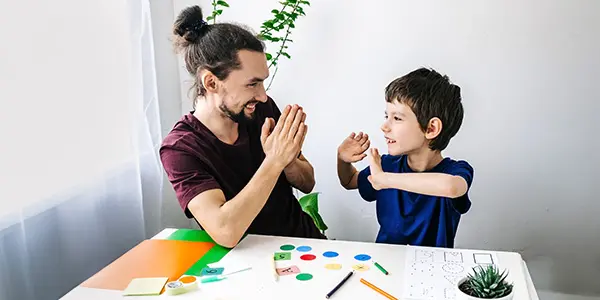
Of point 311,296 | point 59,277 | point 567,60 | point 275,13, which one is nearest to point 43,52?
point 59,277

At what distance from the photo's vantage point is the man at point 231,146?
4.44ft

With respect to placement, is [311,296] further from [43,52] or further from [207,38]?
[43,52]

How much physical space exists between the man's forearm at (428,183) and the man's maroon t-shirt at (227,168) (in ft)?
1.10

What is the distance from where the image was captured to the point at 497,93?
195cm

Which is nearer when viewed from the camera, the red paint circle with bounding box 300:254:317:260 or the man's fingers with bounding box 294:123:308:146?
the red paint circle with bounding box 300:254:317:260

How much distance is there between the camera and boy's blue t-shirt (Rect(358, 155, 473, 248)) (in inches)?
57.1

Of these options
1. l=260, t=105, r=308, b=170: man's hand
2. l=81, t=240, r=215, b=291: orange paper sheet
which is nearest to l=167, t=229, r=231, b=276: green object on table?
l=81, t=240, r=215, b=291: orange paper sheet

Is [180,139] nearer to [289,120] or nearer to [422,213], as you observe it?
[289,120]

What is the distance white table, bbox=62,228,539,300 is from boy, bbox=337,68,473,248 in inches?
7.1

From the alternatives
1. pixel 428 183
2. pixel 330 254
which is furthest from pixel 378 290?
pixel 428 183

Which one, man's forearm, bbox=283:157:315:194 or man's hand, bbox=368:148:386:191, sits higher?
man's hand, bbox=368:148:386:191

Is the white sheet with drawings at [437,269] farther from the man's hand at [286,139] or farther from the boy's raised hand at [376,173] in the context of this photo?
the man's hand at [286,139]

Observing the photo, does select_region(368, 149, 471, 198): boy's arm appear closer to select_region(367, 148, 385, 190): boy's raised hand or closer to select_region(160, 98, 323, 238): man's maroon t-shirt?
select_region(367, 148, 385, 190): boy's raised hand

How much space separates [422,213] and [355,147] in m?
0.24
